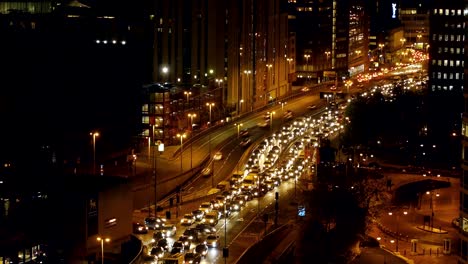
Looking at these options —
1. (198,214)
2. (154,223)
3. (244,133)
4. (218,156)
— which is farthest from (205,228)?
(244,133)

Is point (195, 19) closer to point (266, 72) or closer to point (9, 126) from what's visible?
point (266, 72)

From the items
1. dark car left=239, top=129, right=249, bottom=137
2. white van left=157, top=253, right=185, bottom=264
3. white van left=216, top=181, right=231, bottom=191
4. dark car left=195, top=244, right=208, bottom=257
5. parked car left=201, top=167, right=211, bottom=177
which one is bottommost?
white van left=157, top=253, right=185, bottom=264

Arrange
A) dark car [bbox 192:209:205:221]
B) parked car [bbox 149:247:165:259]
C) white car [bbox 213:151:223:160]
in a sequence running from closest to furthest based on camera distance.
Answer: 1. parked car [bbox 149:247:165:259]
2. dark car [bbox 192:209:205:221]
3. white car [bbox 213:151:223:160]

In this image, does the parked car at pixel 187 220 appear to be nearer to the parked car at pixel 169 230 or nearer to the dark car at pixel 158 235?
the parked car at pixel 169 230

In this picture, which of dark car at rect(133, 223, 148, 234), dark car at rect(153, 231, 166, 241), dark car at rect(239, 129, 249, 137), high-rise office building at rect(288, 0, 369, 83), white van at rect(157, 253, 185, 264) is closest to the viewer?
white van at rect(157, 253, 185, 264)

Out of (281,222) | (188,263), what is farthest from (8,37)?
(188,263)

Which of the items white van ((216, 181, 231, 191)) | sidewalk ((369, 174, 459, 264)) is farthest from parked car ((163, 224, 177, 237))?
sidewalk ((369, 174, 459, 264))

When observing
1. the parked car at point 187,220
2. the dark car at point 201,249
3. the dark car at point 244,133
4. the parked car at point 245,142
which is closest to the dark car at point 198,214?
the parked car at point 187,220

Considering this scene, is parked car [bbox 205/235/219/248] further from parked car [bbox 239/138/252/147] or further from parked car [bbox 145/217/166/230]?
parked car [bbox 239/138/252/147]
